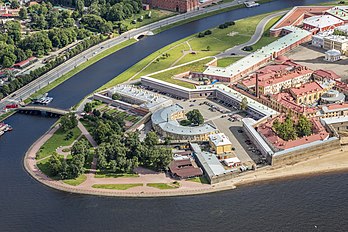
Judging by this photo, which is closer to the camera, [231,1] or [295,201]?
[295,201]

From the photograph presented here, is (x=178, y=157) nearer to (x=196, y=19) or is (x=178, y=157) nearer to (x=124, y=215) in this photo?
(x=124, y=215)

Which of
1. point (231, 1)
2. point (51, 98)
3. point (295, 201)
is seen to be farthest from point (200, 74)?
point (231, 1)

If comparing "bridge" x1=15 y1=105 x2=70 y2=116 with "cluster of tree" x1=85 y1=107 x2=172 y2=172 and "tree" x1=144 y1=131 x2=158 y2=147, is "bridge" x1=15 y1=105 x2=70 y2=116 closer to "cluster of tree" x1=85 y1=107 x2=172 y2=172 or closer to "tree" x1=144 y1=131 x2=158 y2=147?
"cluster of tree" x1=85 y1=107 x2=172 y2=172

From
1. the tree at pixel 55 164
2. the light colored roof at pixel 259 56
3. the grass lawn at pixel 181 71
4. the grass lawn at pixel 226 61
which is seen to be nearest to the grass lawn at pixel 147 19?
the grass lawn at pixel 226 61

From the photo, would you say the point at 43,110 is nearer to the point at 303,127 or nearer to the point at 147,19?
the point at 303,127

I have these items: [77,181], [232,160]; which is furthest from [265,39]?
[77,181]

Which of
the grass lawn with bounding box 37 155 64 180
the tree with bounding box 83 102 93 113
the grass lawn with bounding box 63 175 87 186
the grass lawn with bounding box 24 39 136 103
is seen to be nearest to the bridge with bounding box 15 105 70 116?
the grass lawn with bounding box 24 39 136 103
